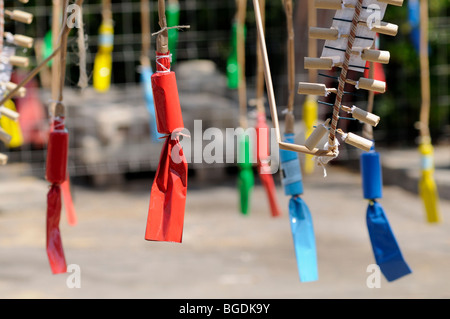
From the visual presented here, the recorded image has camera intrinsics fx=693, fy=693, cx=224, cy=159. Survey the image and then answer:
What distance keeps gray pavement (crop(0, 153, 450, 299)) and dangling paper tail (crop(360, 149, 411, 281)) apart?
98cm

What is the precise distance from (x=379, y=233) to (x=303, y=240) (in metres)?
0.16

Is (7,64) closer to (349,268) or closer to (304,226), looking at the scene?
(304,226)

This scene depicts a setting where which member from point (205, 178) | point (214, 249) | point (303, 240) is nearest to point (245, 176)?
point (303, 240)

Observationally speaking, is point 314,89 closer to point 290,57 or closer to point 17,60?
point 290,57

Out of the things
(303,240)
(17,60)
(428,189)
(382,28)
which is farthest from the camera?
(428,189)

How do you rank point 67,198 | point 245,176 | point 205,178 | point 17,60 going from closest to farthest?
point 17,60 → point 67,198 → point 245,176 → point 205,178

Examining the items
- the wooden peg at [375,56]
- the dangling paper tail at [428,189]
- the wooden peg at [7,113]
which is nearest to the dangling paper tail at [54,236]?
the wooden peg at [7,113]

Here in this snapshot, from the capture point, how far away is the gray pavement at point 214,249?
2.50m

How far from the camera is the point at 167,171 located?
114cm

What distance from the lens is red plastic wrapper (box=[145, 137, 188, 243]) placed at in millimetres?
1125

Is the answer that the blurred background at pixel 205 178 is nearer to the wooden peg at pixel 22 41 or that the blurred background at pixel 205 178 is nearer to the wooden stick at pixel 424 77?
the wooden peg at pixel 22 41

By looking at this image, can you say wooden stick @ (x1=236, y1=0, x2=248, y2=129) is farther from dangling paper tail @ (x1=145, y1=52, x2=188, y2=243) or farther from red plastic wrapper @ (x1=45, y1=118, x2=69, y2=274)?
dangling paper tail @ (x1=145, y1=52, x2=188, y2=243)

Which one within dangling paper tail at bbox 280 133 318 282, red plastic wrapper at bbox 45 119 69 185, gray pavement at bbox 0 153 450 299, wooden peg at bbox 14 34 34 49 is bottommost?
gray pavement at bbox 0 153 450 299

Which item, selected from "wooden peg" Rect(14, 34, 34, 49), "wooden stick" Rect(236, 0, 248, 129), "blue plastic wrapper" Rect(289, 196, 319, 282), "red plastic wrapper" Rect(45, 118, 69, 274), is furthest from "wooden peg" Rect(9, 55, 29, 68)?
"wooden stick" Rect(236, 0, 248, 129)
